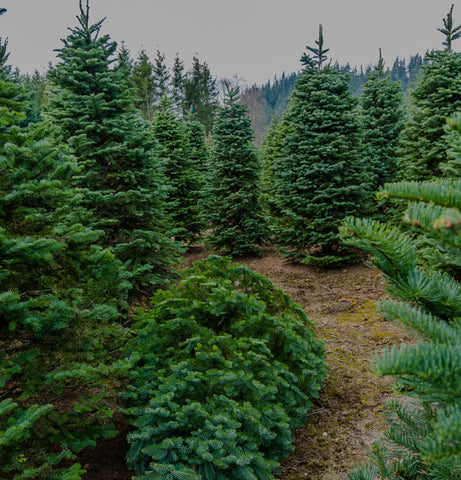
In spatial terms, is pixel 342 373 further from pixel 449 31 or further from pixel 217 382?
pixel 449 31

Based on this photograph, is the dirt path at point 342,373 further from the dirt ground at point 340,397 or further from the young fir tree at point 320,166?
the young fir tree at point 320,166

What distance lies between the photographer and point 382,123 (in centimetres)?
1044

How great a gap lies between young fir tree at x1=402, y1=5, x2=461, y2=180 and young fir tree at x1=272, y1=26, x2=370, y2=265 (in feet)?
3.71

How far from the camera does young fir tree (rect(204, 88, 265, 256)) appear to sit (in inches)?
351

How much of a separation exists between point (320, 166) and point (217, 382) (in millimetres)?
5927

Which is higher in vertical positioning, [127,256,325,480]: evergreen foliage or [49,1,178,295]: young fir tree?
[49,1,178,295]: young fir tree

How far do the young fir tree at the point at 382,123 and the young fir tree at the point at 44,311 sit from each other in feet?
29.4

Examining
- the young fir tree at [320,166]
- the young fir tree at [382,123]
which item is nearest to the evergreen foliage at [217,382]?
the young fir tree at [320,166]

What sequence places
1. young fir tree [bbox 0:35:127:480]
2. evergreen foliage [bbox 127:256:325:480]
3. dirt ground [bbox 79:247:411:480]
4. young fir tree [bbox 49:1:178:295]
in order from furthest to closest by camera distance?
young fir tree [bbox 49:1:178:295] → dirt ground [bbox 79:247:411:480] → evergreen foliage [bbox 127:256:325:480] → young fir tree [bbox 0:35:127:480]

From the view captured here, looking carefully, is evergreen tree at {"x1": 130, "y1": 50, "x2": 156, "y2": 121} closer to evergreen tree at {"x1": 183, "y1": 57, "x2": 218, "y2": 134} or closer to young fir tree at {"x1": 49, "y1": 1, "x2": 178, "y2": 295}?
evergreen tree at {"x1": 183, "y1": 57, "x2": 218, "y2": 134}

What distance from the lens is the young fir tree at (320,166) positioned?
710 centimetres

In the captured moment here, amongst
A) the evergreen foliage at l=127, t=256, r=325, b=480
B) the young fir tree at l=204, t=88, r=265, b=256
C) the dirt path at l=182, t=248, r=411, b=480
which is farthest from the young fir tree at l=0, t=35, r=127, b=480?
the young fir tree at l=204, t=88, r=265, b=256

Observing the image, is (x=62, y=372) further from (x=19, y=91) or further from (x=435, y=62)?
(x=435, y=62)

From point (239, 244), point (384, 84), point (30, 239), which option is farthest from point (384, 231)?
point (384, 84)
